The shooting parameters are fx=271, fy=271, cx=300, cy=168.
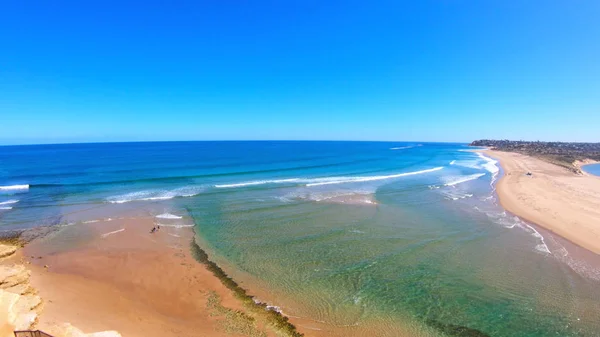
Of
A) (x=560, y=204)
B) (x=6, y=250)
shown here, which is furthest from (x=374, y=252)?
(x=560, y=204)

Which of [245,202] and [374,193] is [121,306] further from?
[374,193]

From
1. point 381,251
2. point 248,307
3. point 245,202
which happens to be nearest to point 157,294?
point 248,307

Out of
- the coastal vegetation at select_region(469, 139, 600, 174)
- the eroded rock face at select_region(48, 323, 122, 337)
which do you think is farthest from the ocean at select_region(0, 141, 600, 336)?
the coastal vegetation at select_region(469, 139, 600, 174)

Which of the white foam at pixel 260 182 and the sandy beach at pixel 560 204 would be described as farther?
the white foam at pixel 260 182

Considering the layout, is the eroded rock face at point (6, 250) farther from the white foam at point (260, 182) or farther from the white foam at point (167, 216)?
the white foam at point (260, 182)

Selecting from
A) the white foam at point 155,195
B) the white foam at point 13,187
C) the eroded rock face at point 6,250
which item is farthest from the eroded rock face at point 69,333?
the white foam at point 13,187

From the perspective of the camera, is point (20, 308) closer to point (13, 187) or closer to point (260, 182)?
point (260, 182)
